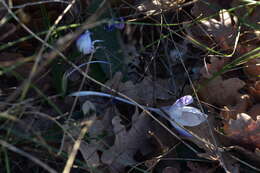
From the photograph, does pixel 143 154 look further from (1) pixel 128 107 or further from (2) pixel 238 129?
(2) pixel 238 129

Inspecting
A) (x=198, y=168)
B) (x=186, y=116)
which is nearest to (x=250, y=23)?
(x=186, y=116)

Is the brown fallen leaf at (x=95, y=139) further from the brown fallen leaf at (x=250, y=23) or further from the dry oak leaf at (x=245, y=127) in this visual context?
the brown fallen leaf at (x=250, y=23)

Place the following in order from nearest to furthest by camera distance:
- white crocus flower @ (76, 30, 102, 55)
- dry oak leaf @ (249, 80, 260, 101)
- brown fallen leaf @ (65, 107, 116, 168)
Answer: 1. brown fallen leaf @ (65, 107, 116, 168)
2. dry oak leaf @ (249, 80, 260, 101)
3. white crocus flower @ (76, 30, 102, 55)

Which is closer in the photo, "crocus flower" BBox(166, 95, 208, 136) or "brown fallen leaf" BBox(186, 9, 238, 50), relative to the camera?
"crocus flower" BBox(166, 95, 208, 136)

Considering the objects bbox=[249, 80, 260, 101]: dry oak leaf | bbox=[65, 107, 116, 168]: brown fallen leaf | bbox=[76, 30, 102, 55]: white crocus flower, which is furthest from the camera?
bbox=[76, 30, 102, 55]: white crocus flower

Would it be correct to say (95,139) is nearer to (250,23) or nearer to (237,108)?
(237,108)

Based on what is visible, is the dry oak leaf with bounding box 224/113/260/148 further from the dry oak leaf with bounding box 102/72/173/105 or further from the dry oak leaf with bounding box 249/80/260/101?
the dry oak leaf with bounding box 102/72/173/105

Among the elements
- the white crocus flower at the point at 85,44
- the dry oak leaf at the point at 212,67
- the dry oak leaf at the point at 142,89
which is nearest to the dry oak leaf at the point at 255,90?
the dry oak leaf at the point at 212,67

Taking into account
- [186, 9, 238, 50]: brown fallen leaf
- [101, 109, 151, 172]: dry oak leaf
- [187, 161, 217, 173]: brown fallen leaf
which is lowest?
[187, 161, 217, 173]: brown fallen leaf

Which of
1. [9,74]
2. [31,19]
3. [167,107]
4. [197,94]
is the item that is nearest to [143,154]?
[167,107]

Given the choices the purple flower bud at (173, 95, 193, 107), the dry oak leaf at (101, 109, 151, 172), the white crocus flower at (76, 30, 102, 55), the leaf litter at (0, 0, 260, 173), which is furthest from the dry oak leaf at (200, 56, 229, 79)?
the white crocus flower at (76, 30, 102, 55)
